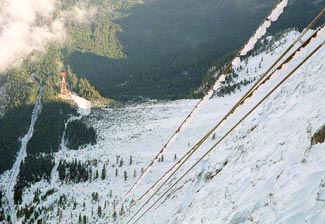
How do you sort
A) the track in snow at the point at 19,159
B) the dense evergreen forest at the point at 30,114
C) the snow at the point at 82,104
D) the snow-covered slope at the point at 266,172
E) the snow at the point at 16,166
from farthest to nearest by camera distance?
1. the snow at the point at 82,104
2. the dense evergreen forest at the point at 30,114
3. the snow at the point at 16,166
4. the track in snow at the point at 19,159
5. the snow-covered slope at the point at 266,172

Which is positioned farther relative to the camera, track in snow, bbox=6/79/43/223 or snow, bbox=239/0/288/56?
track in snow, bbox=6/79/43/223

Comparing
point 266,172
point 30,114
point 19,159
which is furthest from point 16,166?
point 266,172

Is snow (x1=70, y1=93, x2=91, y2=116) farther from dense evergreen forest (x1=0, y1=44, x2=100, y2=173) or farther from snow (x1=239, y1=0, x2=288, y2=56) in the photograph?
snow (x1=239, y1=0, x2=288, y2=56)

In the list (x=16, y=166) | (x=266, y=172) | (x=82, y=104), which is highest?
(x=266, y=172)

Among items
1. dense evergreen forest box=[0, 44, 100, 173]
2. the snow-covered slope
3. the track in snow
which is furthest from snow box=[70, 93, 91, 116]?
the snow-covered slope

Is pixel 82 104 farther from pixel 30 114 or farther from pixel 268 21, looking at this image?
pixel 268 21

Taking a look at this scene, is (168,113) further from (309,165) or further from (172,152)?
(309,165)

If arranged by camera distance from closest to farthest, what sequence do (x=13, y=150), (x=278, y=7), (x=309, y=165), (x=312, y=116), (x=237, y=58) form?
1. (x=278, y=7)
2. (x=237, y=58)
3. (x=309, y=165)
4. (x=312, y=116)
5. (x=13, y=150)

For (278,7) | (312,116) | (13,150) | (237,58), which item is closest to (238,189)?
(312,116)

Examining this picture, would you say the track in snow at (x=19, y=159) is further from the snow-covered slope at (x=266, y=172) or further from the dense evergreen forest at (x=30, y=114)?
the snow-covered slope at (x=266, y=172)

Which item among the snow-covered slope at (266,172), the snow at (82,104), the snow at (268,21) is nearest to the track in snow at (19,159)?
the snow at (82,104)

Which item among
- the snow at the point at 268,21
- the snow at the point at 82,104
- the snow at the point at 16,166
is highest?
the snow at the point at 268,21
